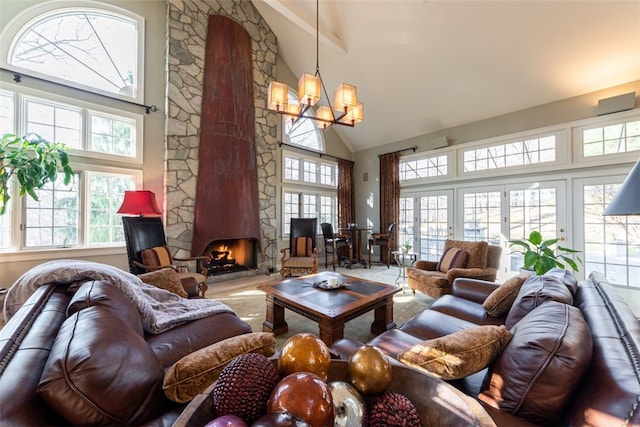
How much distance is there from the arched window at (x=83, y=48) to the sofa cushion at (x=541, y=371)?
5.04 meters

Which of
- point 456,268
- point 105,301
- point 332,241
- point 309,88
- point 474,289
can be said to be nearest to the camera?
point 105,301

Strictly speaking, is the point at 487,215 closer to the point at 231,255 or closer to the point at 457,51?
the point at 457,51

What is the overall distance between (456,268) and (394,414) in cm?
309

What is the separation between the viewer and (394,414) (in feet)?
1.49

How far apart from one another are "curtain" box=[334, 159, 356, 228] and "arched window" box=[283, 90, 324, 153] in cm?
82

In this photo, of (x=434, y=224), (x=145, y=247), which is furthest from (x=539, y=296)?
(x=434, y=224)

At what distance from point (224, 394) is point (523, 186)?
Answer: 17.7 feet

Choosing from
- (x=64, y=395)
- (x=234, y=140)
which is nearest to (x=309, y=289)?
(x=64, y=395)

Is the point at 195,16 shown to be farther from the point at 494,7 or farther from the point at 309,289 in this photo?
the point at 309,289

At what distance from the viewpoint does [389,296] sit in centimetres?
243

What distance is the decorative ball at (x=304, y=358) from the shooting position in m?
0.51

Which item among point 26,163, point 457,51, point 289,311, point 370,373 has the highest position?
point 457,51

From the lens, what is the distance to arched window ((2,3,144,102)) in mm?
3062

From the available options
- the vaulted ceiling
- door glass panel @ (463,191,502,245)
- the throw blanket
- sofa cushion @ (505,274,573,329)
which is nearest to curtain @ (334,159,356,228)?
the vaulted ceiling
